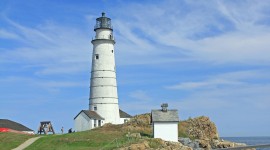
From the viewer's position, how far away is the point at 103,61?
174ft

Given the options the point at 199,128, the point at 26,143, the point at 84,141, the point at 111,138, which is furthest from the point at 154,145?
the point at 199,128

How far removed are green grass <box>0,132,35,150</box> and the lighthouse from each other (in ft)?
35.4

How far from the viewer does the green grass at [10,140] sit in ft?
125

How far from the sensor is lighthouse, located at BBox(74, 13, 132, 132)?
171 ft

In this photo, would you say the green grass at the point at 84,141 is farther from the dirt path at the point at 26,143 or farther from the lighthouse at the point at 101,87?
the lighthouse at the point at 101,87

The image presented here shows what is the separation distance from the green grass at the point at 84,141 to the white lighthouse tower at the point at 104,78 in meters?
12.2

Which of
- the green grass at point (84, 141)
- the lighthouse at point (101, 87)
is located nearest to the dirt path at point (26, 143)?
the green grass at point (84, 141)

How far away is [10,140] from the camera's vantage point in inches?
1580

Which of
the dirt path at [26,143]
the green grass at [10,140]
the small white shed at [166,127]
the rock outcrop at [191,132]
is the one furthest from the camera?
the rock outcrop at [191,132]

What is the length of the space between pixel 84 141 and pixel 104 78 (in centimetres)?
1661

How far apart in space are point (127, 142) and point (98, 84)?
19.3 meters

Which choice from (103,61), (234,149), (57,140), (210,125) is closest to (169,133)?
(57,140)

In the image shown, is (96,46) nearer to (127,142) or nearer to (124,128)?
(124,128)

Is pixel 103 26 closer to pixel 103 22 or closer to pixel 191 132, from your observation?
pixel 103 22
